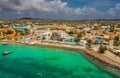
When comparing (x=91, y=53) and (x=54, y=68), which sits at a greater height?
(x=91, y=53)

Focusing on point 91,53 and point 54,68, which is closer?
point 54,68

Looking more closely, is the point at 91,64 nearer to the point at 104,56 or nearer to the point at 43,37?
the point at 104,56

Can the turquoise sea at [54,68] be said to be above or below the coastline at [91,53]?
below

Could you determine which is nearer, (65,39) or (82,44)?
(82,44)

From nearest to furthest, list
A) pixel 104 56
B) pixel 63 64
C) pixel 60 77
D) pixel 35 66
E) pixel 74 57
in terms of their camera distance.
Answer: pixel 60 77 → pixel 35 66 → pixel 63 64 → pixel 104 56 → pixel 74 57

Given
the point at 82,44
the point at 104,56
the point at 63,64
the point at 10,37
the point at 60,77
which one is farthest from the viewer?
the point at 10,37

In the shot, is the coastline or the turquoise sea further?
the coastline

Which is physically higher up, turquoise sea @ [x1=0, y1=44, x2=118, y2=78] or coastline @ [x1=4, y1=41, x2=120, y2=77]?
coastline @ [x1=4, y1=41, x2=120, y2=77]

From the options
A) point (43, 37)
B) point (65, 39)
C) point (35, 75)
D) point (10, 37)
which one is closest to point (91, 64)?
point (35, 75)

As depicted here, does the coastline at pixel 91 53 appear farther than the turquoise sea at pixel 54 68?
Yes
